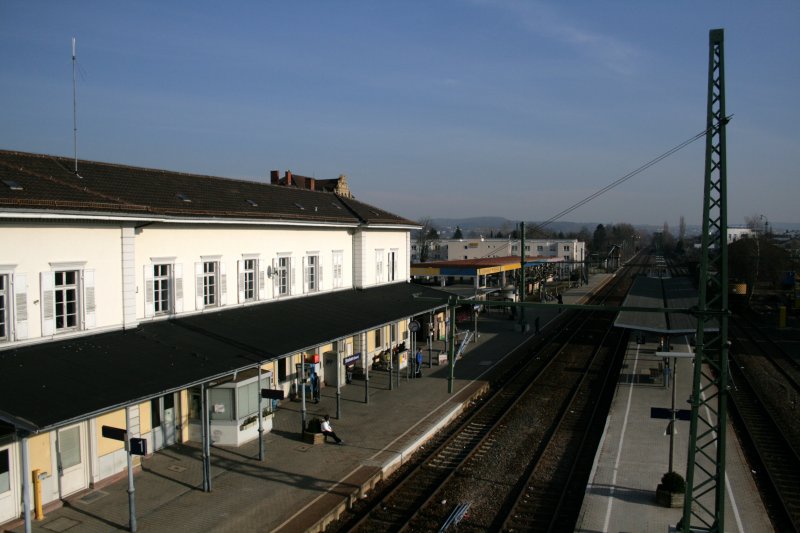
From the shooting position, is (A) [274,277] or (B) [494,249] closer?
(A) [274,277]

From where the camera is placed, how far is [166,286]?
15.9 metres

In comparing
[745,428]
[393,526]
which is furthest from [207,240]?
[745,428]

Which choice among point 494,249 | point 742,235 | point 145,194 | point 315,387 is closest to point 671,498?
point 315,387

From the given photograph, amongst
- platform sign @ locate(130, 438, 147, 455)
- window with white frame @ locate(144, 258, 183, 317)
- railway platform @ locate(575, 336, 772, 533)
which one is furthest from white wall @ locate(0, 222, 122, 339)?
railway platform @ locate(575, 336, 772, 533)

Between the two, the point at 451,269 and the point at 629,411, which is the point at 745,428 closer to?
the point at 629,411

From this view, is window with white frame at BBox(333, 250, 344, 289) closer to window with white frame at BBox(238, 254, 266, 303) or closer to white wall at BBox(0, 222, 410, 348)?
white wall at BBox(0, 222, 410, 348)

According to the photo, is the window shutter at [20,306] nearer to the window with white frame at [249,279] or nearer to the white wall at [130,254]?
the white wall at [130,254]

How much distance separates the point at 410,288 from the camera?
28.2 m

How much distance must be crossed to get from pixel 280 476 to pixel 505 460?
213 inches

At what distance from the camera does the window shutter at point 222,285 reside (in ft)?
57.6

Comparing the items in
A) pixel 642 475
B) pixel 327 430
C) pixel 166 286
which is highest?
pixel 166 286

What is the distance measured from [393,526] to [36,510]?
255 inches

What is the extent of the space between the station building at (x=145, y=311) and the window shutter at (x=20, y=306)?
0.02 meters

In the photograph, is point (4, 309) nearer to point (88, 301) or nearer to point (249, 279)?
point (88, 301)
